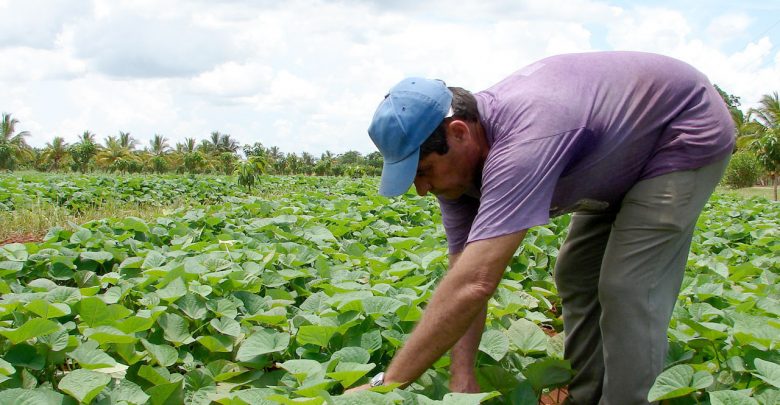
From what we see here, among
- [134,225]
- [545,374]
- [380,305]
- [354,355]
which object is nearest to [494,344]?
[545,374]

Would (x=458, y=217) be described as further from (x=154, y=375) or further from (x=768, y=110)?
(x=768, y=110)

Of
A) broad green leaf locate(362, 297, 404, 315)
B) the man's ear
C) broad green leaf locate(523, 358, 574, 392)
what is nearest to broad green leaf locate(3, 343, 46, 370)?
broad green leaf locate(362, 297, 404, 315)

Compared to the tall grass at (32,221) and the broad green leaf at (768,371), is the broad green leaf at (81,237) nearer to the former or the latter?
the tall grass at (32,221)

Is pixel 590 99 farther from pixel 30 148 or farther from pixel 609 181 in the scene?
pixel 30 148

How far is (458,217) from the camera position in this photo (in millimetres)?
2365

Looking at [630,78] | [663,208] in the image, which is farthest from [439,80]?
[663,208]

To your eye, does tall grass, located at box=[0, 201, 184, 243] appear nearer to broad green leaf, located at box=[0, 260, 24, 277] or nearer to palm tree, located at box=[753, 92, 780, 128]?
broad green leaf, located at box=[0, 260, 24, 277]

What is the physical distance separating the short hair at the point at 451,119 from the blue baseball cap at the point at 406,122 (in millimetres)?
20

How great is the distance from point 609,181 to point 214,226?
148 inches

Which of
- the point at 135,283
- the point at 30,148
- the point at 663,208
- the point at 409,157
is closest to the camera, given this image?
the point at 409,157

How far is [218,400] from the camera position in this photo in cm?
198

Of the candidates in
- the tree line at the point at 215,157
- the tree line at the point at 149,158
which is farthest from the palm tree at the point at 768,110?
the tree line at the point at 149,158

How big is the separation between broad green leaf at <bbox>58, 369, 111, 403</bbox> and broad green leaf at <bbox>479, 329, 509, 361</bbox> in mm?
1167

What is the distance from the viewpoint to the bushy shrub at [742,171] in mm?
30062
